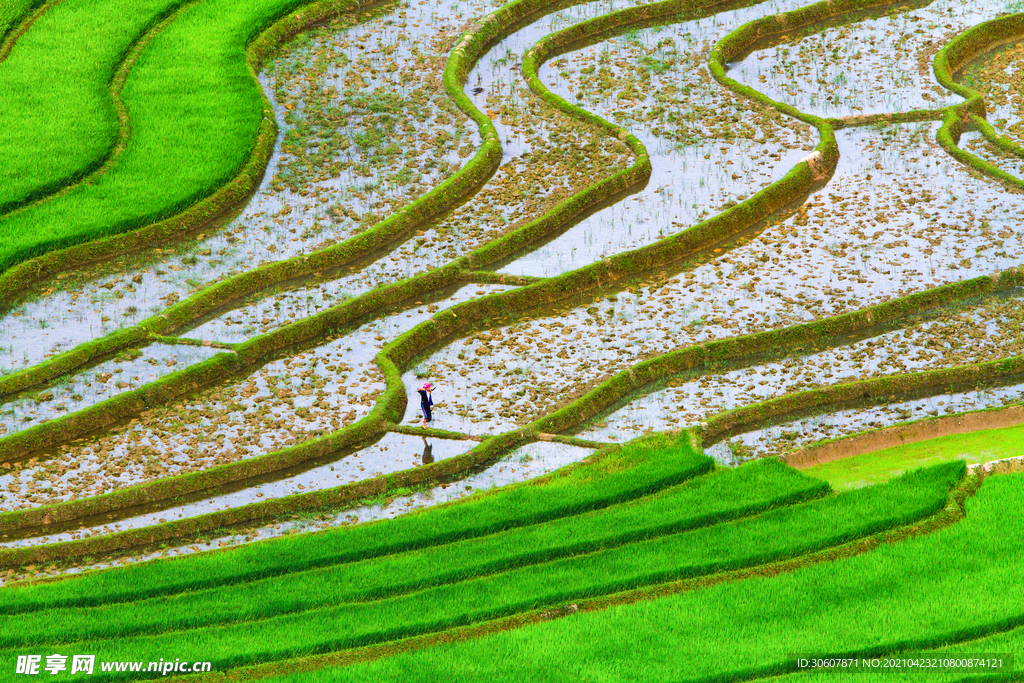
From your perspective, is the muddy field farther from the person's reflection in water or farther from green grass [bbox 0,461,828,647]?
green grass [bbox 0,461,828,647]

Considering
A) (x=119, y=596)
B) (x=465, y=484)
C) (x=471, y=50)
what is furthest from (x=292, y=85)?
(x=119, y=596)

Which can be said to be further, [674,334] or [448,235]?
[448,235]

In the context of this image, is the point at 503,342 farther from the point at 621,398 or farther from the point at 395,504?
the point at 395,504

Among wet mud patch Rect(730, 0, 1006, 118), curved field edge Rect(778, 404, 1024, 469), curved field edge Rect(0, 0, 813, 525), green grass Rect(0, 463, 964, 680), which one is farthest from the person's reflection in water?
wet mud patch Rect(730, 0, 1006, 118)

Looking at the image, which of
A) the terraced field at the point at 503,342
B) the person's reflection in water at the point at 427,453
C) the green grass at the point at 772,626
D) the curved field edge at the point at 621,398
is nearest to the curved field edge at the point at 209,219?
the terraced field at the point at 503,342

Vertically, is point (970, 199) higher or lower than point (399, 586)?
higher

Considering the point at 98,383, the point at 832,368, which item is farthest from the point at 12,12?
the point at 832,368

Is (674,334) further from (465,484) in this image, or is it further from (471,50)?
(471,50)

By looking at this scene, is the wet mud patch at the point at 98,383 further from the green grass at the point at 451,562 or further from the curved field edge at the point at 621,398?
the green grass at the point at 451,562
